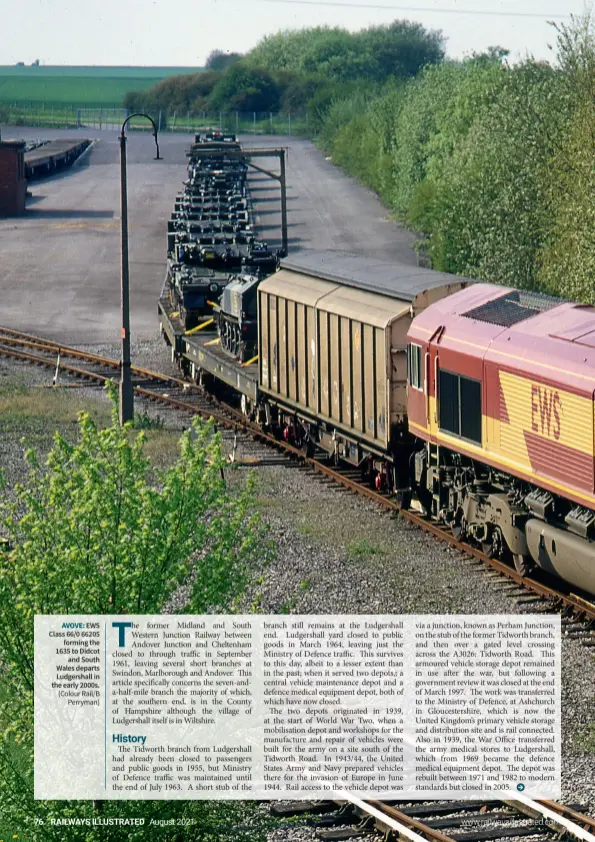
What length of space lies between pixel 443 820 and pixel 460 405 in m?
8.19

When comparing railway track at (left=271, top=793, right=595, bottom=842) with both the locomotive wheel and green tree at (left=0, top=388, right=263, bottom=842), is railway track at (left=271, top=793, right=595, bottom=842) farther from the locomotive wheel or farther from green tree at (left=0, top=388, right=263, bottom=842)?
the locomotive wheel

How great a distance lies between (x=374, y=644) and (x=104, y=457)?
3251mm

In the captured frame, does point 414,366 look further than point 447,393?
Yes

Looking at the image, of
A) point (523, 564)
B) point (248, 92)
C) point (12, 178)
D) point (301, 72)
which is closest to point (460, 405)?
point (523, 564)

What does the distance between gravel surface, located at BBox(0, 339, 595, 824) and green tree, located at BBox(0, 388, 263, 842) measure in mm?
2450

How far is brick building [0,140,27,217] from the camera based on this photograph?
73.6m

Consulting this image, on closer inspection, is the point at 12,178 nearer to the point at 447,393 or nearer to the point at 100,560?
the point at 447,393

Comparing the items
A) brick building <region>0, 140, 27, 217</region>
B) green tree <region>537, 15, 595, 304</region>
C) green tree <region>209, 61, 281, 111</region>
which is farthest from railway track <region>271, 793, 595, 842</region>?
green tree <region>209, 61, 281, 111</region>

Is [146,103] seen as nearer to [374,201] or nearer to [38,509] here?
[374,201]

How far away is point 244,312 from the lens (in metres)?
31.0

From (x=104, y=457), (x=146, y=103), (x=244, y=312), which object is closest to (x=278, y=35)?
(x=146, y=103)

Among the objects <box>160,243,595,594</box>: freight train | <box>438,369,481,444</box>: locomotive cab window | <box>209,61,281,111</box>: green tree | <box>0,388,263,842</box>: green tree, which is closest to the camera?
<box>0,388,263,842</box>: green tree

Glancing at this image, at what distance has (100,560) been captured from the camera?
1285 cm

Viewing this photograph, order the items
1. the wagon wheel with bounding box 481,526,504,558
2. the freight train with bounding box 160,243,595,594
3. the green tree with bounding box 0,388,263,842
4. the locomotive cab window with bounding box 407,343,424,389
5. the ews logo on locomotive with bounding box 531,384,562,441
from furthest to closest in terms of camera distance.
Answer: the locomotive cab window with bounding box 407,343,424,389
the wagon wheel with bounding box 481,526,504,558
the freight train with bounding box 160,243,595,594
the ews logo on locomotive with bounding box 531,384,562,441
the green tree with bounding box 0,388,263,842
